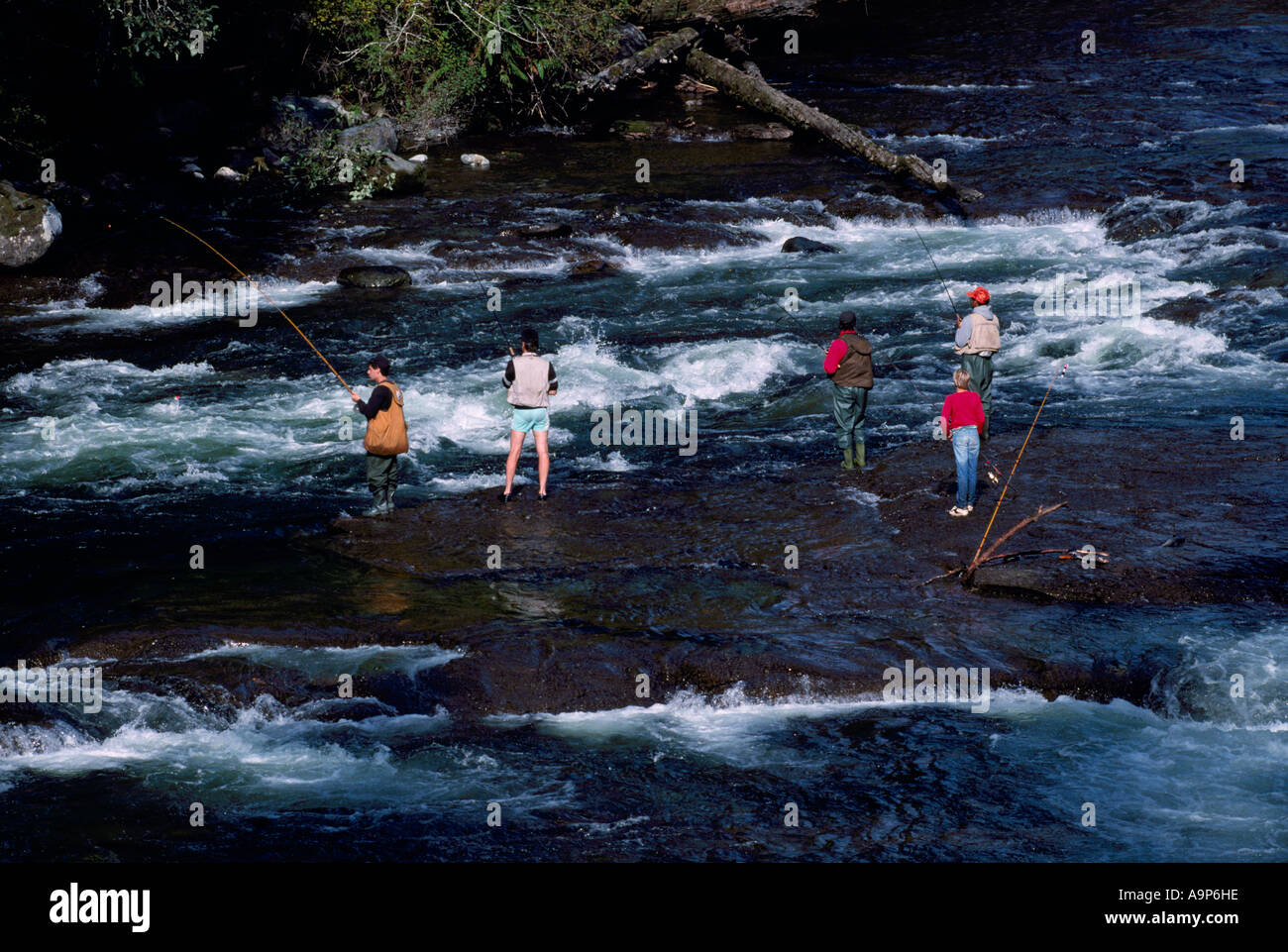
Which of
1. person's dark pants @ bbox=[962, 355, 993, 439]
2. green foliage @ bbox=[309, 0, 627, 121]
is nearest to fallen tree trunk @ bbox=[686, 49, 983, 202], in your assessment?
green foliage @ bbox=[309, 0, 627, 121]

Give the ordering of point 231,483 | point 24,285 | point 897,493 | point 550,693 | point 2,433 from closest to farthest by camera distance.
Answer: point 550,693 → point 897,493 → point 231,483 → point 2,433 → point 24,285

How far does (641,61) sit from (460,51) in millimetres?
4190

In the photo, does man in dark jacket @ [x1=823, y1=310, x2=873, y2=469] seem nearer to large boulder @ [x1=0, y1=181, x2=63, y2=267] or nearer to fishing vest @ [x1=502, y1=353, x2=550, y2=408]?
fishing vest @ [x1=502, y1=353, x2=550, y2=408]

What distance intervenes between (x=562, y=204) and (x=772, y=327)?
6975 millimetres

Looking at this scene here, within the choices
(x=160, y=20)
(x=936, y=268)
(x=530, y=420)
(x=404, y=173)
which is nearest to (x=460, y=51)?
(x=404, y=173)

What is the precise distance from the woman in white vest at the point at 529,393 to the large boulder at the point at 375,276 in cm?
834

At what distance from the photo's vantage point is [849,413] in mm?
12242

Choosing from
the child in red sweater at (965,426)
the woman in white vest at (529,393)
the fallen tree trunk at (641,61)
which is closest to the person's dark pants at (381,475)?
the woman in white vest at (529,393)

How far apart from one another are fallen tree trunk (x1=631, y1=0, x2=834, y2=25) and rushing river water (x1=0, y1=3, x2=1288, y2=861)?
2091mm

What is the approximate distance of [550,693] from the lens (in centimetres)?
886

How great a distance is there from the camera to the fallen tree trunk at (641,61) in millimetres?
28172

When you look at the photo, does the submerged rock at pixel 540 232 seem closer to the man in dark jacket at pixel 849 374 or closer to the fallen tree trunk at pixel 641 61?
the fallen tree trunk at pixel 641 61
